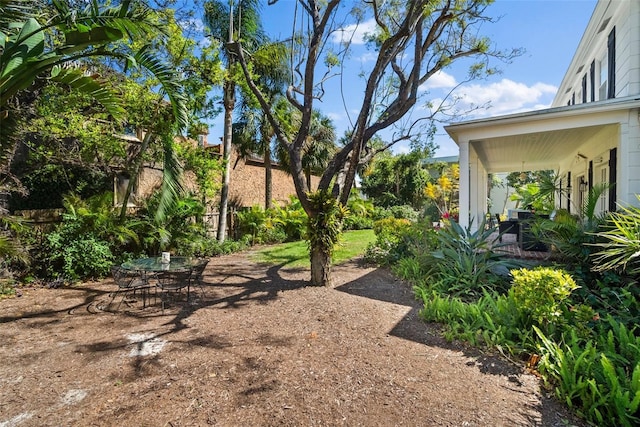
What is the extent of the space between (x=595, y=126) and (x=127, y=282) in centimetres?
938

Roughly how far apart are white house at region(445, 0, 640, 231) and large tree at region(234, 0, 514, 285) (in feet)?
6.66

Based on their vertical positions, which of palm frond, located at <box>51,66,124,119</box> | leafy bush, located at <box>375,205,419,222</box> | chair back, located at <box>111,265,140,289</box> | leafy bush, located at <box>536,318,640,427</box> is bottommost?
leafy bush, located at <box>536,318,640,427</box>

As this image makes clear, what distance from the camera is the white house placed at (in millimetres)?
6141

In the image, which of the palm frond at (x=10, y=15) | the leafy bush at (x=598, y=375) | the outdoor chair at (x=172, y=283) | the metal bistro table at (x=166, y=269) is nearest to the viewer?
the leafy bush at (x=598, y=375)

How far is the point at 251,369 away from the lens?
3494 mm

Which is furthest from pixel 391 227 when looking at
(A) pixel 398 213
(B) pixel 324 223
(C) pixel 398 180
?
(C) pixel 398 180

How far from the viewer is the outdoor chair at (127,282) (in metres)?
5.55

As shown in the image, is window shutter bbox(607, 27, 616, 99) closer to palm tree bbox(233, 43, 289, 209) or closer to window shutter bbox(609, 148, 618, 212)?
window shutter bbox(609, 148, 618, 212)

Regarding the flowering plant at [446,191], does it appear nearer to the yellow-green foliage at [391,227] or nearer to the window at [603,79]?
the yellow-green foliage at [391,227]

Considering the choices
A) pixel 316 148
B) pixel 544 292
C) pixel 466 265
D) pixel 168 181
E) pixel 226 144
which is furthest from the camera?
pixel 316 148

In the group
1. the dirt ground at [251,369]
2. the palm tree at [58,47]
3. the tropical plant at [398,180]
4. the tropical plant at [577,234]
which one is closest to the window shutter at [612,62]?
the tropical plant at [577,234]

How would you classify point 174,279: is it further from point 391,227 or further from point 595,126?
point 595,126

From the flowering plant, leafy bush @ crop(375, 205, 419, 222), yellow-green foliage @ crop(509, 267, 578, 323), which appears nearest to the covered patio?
the flowering plant

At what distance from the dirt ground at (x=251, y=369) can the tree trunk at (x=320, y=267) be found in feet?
3.04
